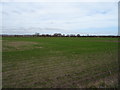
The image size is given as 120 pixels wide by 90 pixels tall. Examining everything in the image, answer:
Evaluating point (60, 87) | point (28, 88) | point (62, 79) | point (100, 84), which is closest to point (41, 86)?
point (28, 88)

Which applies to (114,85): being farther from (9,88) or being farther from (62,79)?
(9,88)

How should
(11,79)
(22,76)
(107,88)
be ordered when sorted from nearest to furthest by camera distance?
1. (107,88)
2. (11,79)
3. (22,76)

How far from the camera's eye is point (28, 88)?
14.7ft

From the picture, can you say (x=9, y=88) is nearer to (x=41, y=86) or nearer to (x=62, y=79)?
(x=41, y=86)

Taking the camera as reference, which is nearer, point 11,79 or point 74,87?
point 74,87

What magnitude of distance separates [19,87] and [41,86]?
95cm

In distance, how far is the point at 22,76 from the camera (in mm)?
5754

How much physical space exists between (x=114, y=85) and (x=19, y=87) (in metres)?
4.11

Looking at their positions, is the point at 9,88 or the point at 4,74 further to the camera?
the point at 4,74

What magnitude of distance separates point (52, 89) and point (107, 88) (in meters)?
2.27

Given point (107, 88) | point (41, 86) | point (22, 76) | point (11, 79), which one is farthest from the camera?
point (22, 76)

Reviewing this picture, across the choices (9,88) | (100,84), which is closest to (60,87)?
(100,84)

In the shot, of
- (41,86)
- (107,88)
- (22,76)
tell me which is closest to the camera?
(107,88)

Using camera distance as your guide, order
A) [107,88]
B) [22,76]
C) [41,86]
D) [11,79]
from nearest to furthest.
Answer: [107,88] → [41,86] → [11,79] → [22,76]
